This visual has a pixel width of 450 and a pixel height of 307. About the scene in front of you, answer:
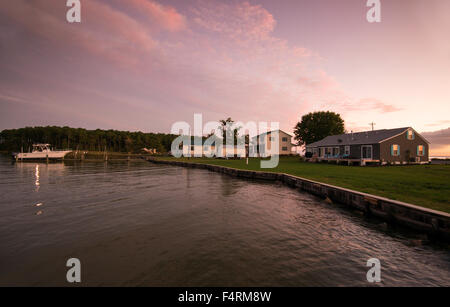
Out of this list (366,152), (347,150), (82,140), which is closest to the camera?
(366,152)

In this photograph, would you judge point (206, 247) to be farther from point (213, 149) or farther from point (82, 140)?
point (82, 140)

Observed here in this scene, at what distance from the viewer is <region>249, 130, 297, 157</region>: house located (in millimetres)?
59022

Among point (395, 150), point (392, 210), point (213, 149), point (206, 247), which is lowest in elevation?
point (206, 247)

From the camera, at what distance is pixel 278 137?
58906 millimetres

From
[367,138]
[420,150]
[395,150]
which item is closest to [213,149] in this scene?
[367,138]

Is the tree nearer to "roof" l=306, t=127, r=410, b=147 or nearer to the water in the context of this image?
"roof" l=306, t=127, r=410, b=147

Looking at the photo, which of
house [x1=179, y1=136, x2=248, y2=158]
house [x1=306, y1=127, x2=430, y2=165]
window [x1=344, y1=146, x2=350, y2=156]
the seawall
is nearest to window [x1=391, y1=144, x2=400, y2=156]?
house [x1=306, y1=127, x2=430, y2=165]

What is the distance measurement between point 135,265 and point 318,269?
477 cm

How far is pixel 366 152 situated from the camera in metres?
31.3

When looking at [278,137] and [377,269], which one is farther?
Answer: [278,137]

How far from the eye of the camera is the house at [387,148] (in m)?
29.6

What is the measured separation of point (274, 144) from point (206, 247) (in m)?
55.4
